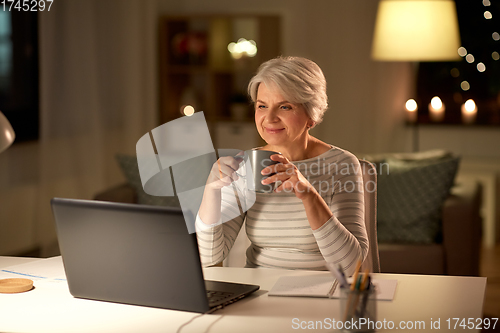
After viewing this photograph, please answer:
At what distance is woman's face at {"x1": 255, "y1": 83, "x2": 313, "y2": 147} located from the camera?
1419 mm

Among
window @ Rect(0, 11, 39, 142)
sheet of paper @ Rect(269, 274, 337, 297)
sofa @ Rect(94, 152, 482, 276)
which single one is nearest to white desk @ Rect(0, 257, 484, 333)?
sheet of paper @ Rect(269, 274, 337, 297)

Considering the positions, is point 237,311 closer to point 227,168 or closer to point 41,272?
point 227,168

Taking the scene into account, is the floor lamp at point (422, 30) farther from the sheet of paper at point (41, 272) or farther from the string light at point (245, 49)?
the sheet of paper at point (41, 272)

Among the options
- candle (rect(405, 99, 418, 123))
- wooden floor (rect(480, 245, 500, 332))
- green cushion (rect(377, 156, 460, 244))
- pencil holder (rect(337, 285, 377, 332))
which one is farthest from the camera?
candle (rect(405, 99, 418, 123))

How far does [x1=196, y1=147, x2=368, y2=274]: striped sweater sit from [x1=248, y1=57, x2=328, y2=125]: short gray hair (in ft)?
0.49

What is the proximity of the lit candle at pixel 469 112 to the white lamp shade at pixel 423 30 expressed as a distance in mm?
926

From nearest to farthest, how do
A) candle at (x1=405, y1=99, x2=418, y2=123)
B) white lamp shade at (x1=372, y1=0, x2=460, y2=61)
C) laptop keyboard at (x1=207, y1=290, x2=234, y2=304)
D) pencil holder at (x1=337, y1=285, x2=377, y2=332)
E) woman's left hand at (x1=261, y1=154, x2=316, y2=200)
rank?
pencil holder at (x1=337, y1=285, x2=377, y2=332) < laptop keyboard at (x1=207, y1=290, x2=234, y2=304) < woman's left hand at (x1=261, y1=154, x2=316, y2=200) < white lamp shade at (x1=372, y1=0, x2=460, y2=61) < candle at (x1=405, y1=99, x2=418, y2=123)

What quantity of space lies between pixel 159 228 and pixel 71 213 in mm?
A: 196

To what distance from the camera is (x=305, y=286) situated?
1.17 metres

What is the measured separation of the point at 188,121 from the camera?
4.07 feet

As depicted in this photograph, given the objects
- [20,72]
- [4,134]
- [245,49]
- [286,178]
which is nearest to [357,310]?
[286,178]

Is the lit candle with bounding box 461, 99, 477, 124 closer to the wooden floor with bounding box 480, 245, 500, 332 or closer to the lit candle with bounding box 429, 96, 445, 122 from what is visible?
the lit candle with bounding box 429, 96, 445, 122

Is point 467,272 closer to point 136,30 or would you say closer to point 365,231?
point 365,231

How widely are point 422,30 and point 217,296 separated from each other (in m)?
2.51
